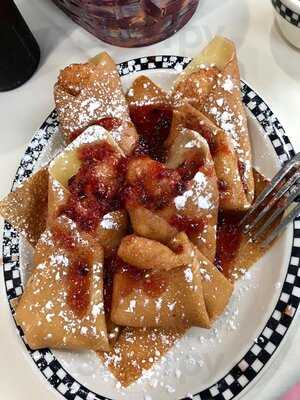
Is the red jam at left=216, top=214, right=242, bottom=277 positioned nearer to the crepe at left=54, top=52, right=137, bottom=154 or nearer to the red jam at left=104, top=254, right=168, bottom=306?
the red jam at left=104, top=254, right=168, bottom=306

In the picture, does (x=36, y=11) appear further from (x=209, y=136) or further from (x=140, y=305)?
(x=140, y=305)

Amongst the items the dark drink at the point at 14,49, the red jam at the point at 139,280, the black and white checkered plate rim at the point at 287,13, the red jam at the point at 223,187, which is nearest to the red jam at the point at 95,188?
the red jam at the point at 139,280

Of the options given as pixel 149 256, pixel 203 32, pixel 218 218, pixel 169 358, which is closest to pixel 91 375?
pixel 169 358

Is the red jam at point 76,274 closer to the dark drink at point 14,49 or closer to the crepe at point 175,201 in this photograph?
the crepe at point 175,201

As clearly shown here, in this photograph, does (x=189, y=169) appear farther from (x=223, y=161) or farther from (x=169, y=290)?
(x=169, y=290)

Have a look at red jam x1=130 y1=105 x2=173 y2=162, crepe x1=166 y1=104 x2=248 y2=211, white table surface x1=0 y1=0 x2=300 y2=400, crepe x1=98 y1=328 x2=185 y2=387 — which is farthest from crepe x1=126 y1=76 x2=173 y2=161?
crepe x1=98 y1=328 x2=185 y2=387

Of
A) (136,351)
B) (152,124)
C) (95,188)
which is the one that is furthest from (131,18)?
(136,351)
